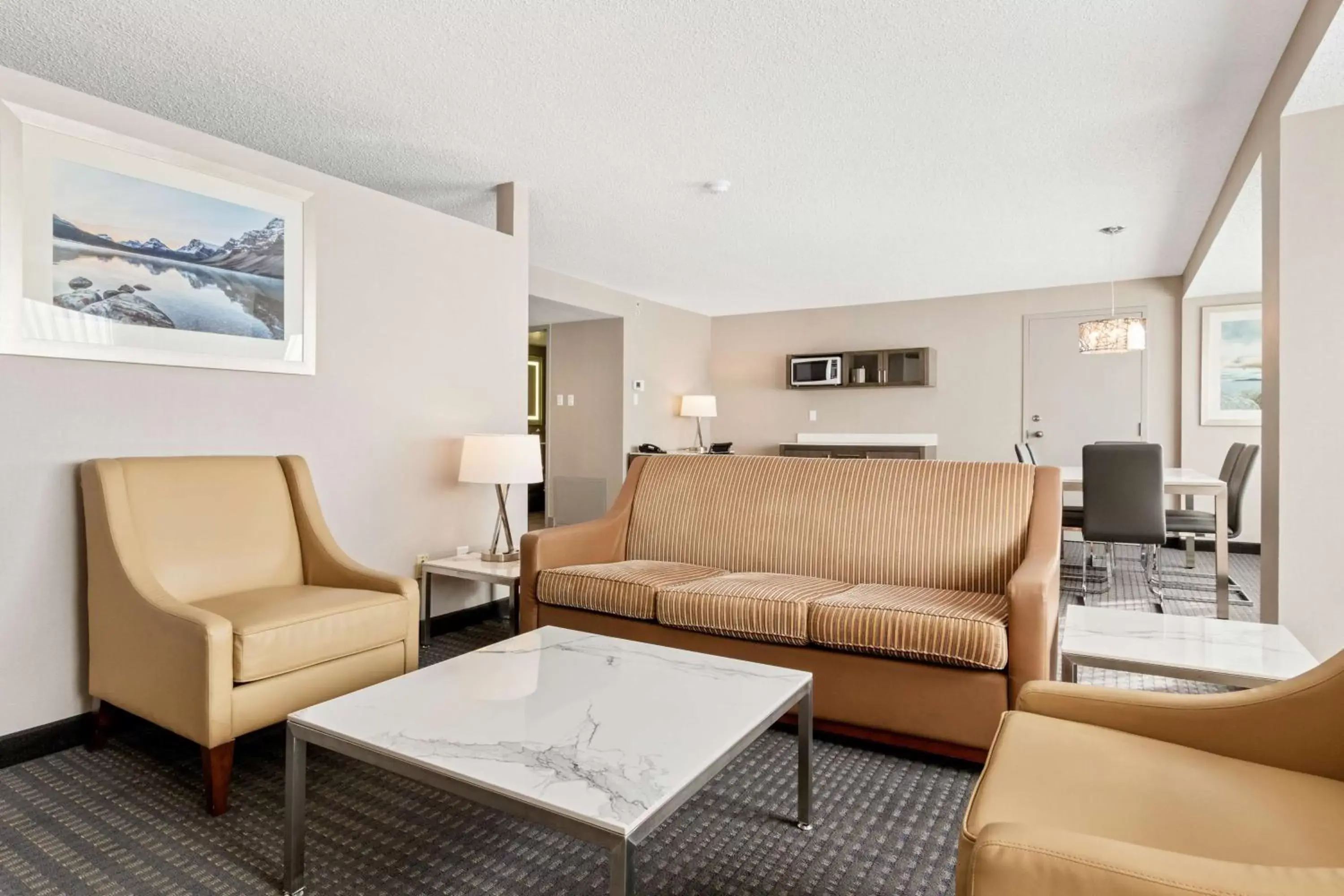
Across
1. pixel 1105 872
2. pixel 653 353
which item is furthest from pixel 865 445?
pixel 1105 872

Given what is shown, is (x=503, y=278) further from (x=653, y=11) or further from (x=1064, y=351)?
(x=1064, y=351)

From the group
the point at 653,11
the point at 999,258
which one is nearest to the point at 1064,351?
the point at 999,258

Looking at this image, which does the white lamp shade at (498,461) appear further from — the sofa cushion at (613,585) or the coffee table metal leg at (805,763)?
the coffee table metal leg at (805,763)

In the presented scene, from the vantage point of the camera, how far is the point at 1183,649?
2.11 metres

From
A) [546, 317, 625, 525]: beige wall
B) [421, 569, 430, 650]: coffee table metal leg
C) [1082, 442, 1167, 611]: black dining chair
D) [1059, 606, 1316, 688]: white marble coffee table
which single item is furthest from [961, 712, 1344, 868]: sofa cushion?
[546, 317, 625, 525]: beige wall

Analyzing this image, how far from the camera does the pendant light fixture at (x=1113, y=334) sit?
16.6ft

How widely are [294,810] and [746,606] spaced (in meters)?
1.42

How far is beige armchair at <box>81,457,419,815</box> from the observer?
1998mm

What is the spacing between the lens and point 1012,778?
119 centimetres

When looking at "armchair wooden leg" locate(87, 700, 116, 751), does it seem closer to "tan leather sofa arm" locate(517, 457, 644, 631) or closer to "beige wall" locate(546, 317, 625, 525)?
"tan leather sofa arm" locate(517, 457, 644, 631)

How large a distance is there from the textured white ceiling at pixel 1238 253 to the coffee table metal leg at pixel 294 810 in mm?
3787

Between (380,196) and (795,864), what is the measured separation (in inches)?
124

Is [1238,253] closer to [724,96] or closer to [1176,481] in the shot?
[1176,481]

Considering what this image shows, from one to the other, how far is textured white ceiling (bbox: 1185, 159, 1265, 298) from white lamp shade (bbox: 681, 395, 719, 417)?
4288mm
